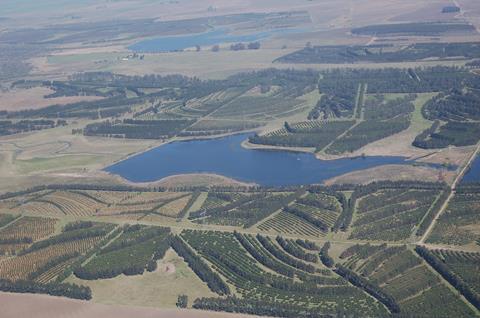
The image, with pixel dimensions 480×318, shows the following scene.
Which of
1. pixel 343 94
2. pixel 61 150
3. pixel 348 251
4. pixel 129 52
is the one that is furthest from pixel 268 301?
pixel 129 52

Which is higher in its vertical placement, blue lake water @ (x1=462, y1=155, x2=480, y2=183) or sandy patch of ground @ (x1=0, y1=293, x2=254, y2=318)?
blue lake water @ (x1=462, y1=155, x2=480, y2=183)

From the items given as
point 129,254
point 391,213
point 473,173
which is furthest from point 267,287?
point 473,173

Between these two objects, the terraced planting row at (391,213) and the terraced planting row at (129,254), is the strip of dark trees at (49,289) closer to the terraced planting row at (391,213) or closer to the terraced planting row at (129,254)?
the terraced planting row at (129,254)

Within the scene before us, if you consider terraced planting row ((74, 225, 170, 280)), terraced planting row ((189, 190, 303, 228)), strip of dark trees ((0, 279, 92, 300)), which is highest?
terraced planting row ((189, 190, 303, 228))

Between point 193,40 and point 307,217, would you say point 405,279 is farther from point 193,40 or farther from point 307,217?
point 193,40

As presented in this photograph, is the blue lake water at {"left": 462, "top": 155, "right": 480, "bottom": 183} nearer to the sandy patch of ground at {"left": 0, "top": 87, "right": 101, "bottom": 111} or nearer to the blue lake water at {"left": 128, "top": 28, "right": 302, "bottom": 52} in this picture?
the sandy patch of ground at {"left": 0, "top": 87, "right": 101, "bottom": 111}

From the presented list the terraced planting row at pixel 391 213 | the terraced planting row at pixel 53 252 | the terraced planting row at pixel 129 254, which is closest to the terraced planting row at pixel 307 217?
the terraced planting row at pixel 391 213

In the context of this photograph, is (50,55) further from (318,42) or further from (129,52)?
(318,42)

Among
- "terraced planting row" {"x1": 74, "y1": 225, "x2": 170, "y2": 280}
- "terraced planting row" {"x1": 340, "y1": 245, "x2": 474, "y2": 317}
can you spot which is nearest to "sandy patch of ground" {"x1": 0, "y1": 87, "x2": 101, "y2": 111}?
"terraced planting row" {"x1": 74, "y1": 225, "x2": 170, "y2": 280}
